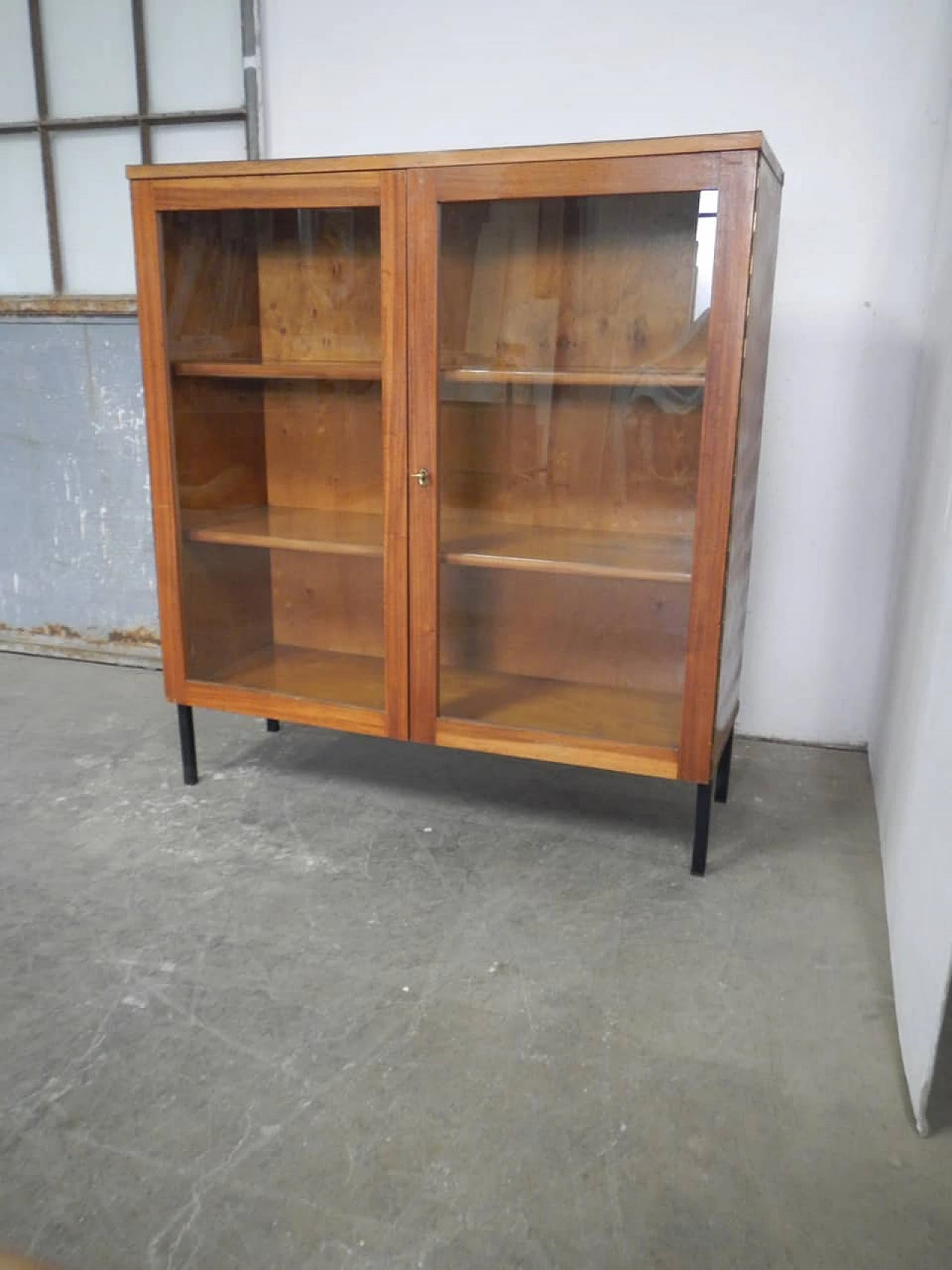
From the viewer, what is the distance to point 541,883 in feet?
6.57

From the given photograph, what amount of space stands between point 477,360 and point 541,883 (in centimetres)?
112

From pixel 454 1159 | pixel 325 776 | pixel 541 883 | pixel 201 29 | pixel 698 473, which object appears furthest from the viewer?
pixel 201 29

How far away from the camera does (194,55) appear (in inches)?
114

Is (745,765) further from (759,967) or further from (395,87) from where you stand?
(395,87)

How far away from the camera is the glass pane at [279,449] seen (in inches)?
84.7

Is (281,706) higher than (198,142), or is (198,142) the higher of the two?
(198,142)

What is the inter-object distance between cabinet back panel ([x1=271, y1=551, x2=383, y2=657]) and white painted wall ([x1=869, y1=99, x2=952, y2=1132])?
A: 3.74 feet

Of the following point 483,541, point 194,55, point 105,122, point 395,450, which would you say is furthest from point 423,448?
point 105,122

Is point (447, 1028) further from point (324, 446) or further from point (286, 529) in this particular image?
point (324, 446)

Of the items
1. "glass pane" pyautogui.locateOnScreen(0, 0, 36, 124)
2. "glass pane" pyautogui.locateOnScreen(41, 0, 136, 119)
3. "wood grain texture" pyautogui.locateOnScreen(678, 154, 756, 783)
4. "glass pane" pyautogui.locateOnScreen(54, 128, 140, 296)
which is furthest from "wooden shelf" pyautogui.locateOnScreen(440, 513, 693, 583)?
"glass pane" pyautogui.locateOnScreen(0, 0, 36, 124)

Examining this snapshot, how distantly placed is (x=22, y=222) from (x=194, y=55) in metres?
0.84

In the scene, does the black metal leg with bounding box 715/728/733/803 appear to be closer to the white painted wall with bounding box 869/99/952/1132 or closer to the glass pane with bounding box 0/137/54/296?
the white painted wall with bounding box 869/99/952/1132

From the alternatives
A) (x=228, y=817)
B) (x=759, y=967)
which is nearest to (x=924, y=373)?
(x=759, y=967)

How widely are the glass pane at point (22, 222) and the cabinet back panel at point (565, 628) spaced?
6.91 ft
